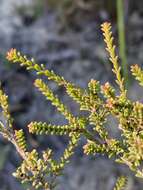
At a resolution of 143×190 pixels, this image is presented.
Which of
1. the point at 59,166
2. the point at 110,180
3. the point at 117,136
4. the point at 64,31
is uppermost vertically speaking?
the point at 64,31

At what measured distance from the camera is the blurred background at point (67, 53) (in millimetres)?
3707

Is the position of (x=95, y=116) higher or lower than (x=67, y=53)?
lower

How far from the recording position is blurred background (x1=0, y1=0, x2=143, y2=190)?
12.2 feet

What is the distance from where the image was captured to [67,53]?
4.72 meters

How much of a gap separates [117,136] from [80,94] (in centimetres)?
265

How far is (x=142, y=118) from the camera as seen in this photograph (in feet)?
3.80

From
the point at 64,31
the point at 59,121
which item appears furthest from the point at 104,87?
the point at 64,31

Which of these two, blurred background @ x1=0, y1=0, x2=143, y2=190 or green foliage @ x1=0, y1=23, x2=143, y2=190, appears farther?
blurred background @ x1=0, y1=0, x2=143, y2=190

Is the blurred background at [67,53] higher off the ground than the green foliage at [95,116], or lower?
higher

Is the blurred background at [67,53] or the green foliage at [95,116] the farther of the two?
the blurred background at [67,53]

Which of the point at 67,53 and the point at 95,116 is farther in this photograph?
the point at 67,53

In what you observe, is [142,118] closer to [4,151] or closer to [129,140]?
[129,140]

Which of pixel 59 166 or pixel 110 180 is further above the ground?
pixel 110 180

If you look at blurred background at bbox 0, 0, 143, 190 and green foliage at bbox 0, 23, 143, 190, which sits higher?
blurred background at bbox 0, 0, 143, 190
